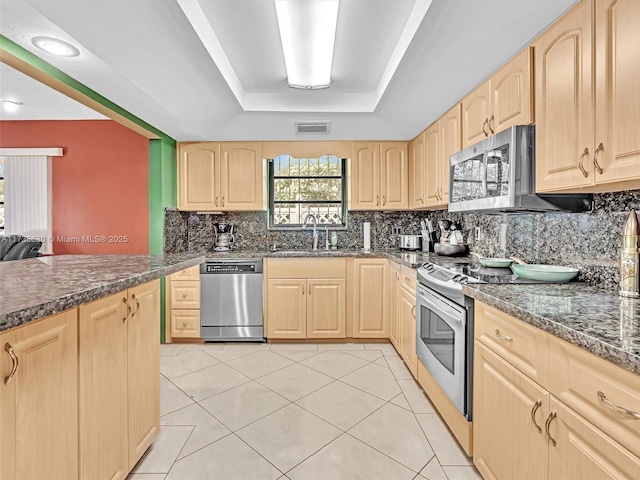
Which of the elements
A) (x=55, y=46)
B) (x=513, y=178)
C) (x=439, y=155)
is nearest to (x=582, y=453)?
(x=513, y=178)

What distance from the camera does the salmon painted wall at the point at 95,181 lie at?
377 centimetres

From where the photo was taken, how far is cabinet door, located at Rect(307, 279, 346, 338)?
11.2ft

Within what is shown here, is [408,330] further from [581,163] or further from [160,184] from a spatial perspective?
[160,184]

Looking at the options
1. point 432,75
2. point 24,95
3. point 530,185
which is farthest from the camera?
point 24,95

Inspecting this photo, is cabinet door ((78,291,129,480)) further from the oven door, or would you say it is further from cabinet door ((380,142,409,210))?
cabinet door ((380,142,409,210))

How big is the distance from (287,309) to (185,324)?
3.56 feet

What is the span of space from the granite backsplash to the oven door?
69 cm

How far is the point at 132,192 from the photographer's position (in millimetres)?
3770

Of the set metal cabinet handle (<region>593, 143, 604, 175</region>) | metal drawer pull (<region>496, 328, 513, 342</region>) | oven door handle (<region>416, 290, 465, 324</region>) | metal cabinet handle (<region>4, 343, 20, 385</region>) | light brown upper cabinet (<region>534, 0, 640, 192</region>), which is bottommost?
oven door handle (<region>416, 290, 465, 324</region>)

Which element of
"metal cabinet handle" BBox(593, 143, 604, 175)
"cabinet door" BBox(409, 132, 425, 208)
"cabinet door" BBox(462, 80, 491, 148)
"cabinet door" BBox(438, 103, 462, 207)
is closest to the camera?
"metal cabinet handle" BBox(593, 143, 604, 175)

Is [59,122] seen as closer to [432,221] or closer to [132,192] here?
[132,192]

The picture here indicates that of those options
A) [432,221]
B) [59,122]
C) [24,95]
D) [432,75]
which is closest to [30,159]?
[59,122]

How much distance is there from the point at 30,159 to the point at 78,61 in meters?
2.91

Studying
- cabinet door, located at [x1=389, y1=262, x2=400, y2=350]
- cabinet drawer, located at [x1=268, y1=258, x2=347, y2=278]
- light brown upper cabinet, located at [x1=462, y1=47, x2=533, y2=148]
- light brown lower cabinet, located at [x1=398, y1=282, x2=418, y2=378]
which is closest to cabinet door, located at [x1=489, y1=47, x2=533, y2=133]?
light brown upper cabinet, located at [x1=462, y1=47, x2=533, y2=148]
